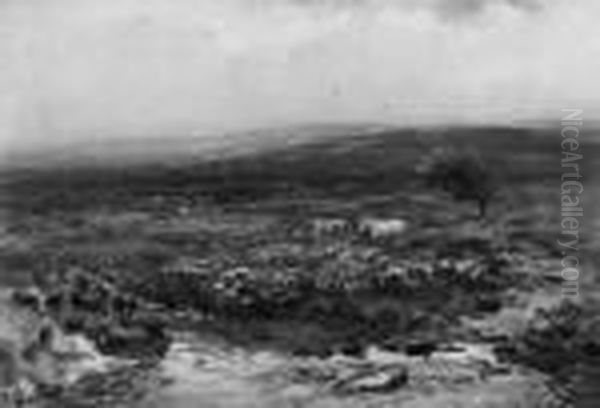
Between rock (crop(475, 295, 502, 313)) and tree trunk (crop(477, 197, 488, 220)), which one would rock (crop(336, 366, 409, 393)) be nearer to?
rock (crop(475, 295, 502, 313))

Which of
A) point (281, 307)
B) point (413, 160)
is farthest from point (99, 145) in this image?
point (281, 307)

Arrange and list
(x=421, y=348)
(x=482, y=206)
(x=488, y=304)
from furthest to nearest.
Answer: (x=482, y=206) → (x=488, y=304) → (x=421, y=348)

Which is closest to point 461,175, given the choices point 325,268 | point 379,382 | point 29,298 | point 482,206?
point 482,206

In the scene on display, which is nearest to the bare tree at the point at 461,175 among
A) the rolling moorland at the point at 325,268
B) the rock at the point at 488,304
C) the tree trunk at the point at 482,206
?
the tree trunk at the point at 482,206

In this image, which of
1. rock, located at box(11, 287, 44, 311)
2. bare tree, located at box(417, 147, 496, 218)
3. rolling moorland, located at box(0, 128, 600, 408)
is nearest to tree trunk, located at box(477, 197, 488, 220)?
bare tree, located at box(417, 147, 496, 218)

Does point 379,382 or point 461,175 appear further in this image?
point 461,175

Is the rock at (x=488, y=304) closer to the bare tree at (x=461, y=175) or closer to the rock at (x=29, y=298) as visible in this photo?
the bare tree at (x=461, y=175)

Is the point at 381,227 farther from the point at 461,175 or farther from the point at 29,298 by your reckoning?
the point at 29,298

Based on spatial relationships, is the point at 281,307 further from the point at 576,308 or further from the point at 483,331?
the point at 576,308
